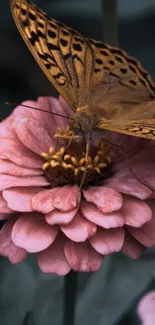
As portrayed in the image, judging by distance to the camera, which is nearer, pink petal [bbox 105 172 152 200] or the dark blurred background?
pink petal [bbox 105 172 152 200]

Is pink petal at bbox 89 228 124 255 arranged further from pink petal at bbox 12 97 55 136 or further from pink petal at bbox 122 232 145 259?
pink petal at bbox 12 97 55 136

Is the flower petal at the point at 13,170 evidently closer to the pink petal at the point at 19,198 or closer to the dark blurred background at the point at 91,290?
the pink petal at the point at 19,198

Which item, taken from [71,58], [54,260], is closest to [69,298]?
[54,260]

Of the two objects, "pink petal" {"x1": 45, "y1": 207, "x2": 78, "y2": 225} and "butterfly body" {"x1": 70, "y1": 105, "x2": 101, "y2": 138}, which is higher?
"butterfly body" {"x1": 70, "y1": 105, "x2": 101, "y2": 138}

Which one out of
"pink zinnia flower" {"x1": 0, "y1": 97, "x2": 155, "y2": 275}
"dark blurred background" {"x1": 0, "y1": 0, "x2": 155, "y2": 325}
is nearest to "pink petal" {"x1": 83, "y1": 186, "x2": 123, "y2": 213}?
"pink zinnia flower" {"x1": 0, "y1": 97, "x2": 155, "y2": 275}

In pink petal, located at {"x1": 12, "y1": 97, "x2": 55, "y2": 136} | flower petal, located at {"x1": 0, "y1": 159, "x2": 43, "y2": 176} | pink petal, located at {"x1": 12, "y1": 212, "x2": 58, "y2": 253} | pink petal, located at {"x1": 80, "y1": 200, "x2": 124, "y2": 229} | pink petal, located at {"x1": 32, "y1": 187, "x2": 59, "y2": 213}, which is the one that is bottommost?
pink petal, located at {"x1": 80, "y1": 200, "x2": 124, "y2": 229}

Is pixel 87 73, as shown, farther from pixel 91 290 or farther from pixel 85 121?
pixel 91 290
